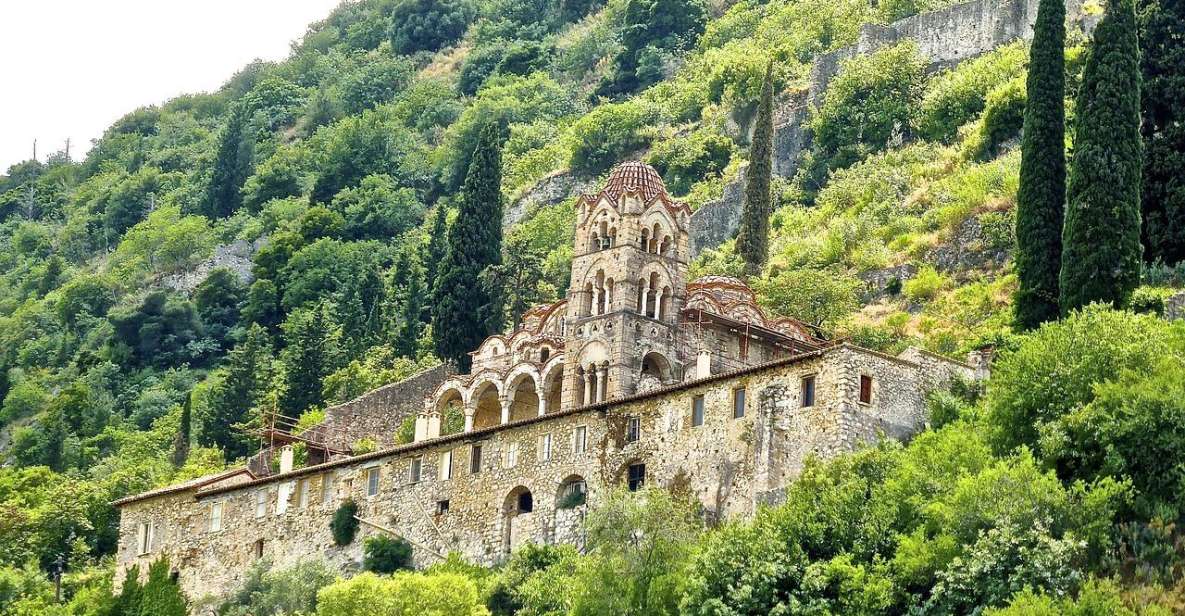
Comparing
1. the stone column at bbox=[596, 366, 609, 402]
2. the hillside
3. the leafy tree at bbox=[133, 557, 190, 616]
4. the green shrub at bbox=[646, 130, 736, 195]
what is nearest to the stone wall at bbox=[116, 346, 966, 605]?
the leafy tree at bbox=[133, 557, 190, 616]

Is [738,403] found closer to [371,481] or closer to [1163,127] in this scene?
[371,481]

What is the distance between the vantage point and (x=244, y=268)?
128 meters

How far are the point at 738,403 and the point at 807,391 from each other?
7.53 ft

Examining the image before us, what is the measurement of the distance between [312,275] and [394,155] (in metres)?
22.3

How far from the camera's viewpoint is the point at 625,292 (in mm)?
72875

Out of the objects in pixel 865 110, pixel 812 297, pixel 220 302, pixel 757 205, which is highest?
pixel 865 110

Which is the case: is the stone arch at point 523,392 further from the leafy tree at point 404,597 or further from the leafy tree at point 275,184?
the leafy tree at point 275,184

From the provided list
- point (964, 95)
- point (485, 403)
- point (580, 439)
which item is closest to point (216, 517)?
point (485, 403)

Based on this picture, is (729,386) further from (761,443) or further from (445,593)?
(445,593)

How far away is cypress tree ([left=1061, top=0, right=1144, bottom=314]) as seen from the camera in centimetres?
6250

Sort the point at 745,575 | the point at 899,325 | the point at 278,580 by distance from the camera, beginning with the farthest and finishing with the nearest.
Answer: the point at 899,325, the point at 278,580, the point at 745,575

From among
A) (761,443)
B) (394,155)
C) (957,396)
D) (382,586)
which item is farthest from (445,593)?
(394,155)

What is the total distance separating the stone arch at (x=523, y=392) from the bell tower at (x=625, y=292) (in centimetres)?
182

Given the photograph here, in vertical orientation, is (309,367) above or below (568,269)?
below
